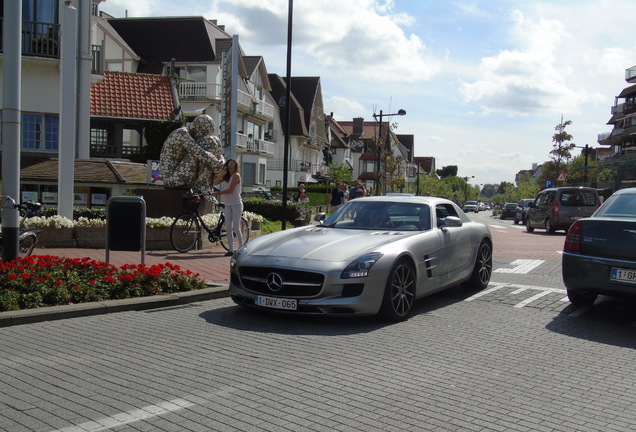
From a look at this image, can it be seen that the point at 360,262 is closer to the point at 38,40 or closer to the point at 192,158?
the point at 192,158

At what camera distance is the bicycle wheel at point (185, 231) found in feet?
41.1

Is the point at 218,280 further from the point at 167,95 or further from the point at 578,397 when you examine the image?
the point at 167,95

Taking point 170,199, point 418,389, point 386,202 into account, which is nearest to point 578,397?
point 418,389

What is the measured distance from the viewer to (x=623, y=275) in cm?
734

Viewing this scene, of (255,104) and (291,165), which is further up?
(255,104)

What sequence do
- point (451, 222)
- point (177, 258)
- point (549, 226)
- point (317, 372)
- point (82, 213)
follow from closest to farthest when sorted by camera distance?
point (317, 372), point (451, 222), point (177, 258), point (82, 213), point (549, 226)

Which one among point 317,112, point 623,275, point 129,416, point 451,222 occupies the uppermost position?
point 317,112

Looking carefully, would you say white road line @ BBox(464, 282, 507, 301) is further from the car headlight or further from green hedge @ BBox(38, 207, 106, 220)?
green hedge @ BBox(38, 207, 106, 220)

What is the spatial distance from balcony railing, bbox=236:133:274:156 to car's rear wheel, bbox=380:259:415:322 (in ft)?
135

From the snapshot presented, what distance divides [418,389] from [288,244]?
3.09m

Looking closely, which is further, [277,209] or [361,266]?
[277,209]

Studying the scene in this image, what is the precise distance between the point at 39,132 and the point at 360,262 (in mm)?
19503

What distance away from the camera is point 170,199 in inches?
575

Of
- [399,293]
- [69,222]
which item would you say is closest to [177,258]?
[69,222]
